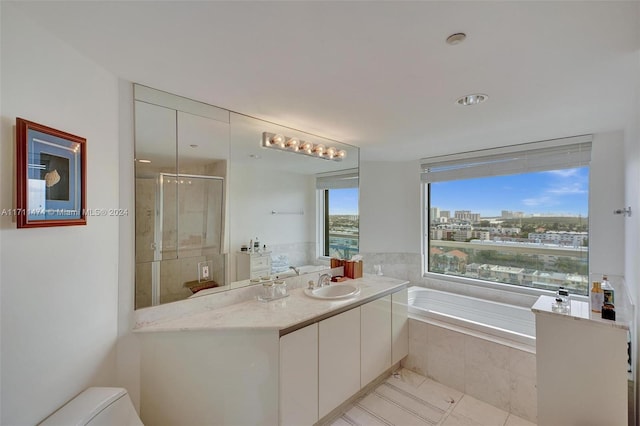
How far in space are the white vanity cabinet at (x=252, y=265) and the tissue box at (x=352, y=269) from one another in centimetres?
97

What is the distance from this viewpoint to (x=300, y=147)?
2.62m

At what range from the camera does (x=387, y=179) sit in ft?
12.6

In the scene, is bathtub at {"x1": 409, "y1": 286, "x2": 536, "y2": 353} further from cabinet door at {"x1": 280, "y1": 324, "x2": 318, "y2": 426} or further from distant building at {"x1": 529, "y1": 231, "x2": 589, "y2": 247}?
cabinet door at {"x1": 280, "y1": 324, "x2": 318, "y2": 426}

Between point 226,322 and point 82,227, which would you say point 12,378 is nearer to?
point 82,227

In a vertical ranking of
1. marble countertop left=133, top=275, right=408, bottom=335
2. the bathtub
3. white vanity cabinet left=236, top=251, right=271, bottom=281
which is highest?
white vanity cabinet left=236, top=251, right=271, bottom=281

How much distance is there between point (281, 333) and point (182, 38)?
1.66m

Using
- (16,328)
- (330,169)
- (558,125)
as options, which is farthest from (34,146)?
(558,125)

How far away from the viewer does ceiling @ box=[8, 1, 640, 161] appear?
102 centimetres

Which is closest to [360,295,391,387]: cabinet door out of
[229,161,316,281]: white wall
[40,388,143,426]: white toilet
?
[229,161,316,281]: white wall

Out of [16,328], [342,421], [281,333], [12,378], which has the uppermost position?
[16,328]

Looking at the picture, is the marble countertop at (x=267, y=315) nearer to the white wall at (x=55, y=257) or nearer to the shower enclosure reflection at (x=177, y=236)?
the shower enclosure reflection at (x=177, y=236)

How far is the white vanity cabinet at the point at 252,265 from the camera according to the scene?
2.20m

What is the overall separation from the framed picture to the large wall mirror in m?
0.36

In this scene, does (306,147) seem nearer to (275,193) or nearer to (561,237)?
(275,193)
